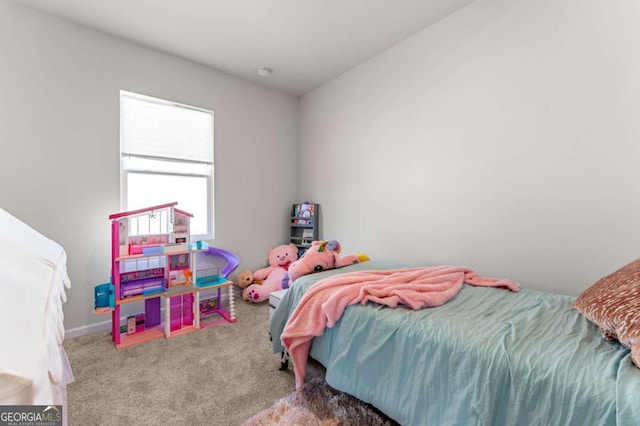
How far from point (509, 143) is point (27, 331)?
2464 mm

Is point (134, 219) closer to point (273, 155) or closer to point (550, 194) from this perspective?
point (273, 155)

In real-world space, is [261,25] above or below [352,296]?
above

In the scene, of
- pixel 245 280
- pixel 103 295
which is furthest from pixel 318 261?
pixel 103 295

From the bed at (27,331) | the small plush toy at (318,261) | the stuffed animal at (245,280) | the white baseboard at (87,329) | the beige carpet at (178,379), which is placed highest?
the bed at (27,331)

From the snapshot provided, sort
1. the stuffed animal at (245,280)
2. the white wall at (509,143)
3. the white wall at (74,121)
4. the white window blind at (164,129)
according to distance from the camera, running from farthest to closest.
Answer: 1. the stuffed animal at (245,280)
2. the white window blind at (164,129)
3. the white wall at (74,121)
4. the white wall at (509,143)

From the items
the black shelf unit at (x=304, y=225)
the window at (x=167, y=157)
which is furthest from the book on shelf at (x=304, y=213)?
the window at (x=167, y=157)

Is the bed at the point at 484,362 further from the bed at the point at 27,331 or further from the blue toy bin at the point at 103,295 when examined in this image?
the blue toy bin at the point at 103,295

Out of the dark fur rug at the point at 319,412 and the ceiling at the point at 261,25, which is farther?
the ceiling at the point at 261,25

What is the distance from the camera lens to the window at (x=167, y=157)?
2568 mm

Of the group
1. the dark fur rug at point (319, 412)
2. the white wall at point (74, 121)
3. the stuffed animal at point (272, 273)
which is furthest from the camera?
the stuffed animal at point (272, 273)

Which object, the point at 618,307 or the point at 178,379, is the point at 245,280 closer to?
the point at 178,379

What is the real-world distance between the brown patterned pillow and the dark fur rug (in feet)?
3.37

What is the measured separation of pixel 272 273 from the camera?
323 centimetres

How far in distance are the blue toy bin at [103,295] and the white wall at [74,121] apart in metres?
0.32
